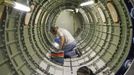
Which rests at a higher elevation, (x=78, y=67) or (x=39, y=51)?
(x=39, y=51)

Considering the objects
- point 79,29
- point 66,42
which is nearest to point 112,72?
point 66,42

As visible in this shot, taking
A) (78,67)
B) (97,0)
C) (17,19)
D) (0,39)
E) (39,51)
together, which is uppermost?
(97,0)

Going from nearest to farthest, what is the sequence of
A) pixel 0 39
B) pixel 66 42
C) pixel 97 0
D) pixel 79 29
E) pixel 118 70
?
pixel 0 39
pixel 118 70
pixel 97 0
pixel 66 42
pixel 79 29

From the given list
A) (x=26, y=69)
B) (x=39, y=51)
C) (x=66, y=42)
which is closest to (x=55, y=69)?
(x=39, y=51)

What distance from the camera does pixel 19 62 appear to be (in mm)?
7039

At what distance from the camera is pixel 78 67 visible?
34.8 feet

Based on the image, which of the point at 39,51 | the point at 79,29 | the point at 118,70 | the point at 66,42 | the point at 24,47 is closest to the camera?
the point at 118,70

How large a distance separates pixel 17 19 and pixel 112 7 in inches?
116

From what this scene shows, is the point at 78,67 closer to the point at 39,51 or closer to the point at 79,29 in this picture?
the point at 39,51

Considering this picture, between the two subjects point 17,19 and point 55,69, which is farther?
point 55,69

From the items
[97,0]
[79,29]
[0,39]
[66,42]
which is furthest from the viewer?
[79,29]

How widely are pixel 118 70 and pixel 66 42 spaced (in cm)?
721

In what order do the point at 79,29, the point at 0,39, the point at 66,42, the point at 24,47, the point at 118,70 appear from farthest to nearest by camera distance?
the point at 79,29
the point at 66,42
the point at 24,47
the point at 118,70
the point at 0,39

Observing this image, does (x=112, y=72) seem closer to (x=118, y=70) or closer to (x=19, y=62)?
(x=118, y=70)
